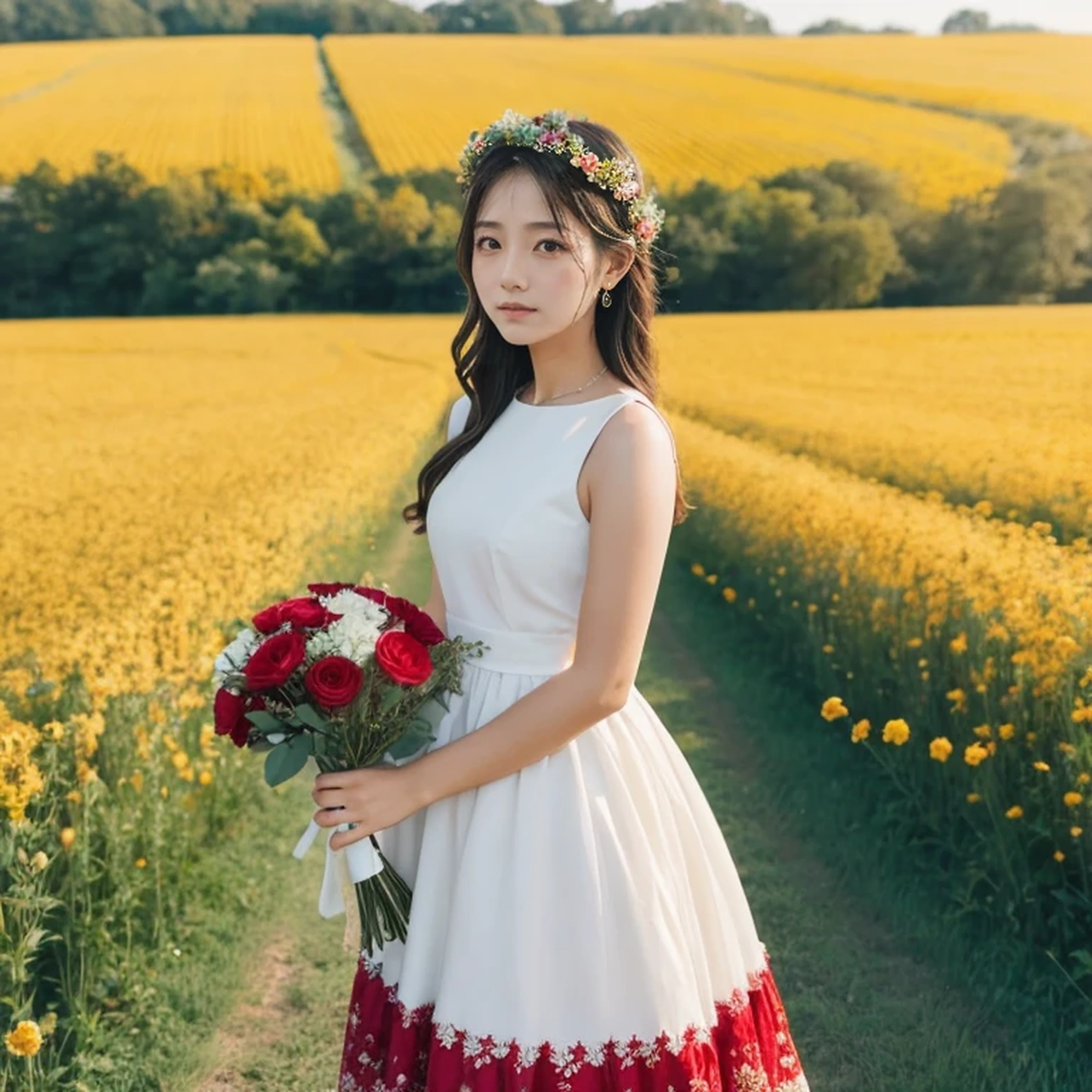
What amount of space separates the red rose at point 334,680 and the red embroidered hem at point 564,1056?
0.60 m

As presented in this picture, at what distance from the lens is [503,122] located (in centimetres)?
206

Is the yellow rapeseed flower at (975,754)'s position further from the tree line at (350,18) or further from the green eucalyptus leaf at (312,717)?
the tree line at (350,18)

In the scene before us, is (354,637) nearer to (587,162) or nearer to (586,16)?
(587,162)

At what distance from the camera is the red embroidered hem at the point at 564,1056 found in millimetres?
1946

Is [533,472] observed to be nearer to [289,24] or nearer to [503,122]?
[503,122]

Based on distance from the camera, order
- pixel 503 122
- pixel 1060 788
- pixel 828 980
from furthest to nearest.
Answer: pixel 828 980
pixel 1060 788
pixel 503 122

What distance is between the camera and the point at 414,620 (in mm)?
1979

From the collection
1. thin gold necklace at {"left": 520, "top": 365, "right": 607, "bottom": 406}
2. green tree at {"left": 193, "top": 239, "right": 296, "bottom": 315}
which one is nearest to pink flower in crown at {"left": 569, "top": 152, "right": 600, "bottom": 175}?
thin gold necklace at {"left": 520, "top": 365, "right": 607, "bottom": 406}

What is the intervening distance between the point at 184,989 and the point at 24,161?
41756 mm

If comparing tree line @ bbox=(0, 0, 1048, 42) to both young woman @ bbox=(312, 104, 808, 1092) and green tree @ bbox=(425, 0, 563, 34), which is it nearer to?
green tree @ bbox=(425, 0, 563, 34)

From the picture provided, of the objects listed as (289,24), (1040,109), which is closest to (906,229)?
(1040,109)

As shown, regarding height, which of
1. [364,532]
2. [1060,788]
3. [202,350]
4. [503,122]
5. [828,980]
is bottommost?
[202,350]

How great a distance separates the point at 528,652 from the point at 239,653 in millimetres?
477

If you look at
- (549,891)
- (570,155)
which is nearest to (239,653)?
(549,891)
